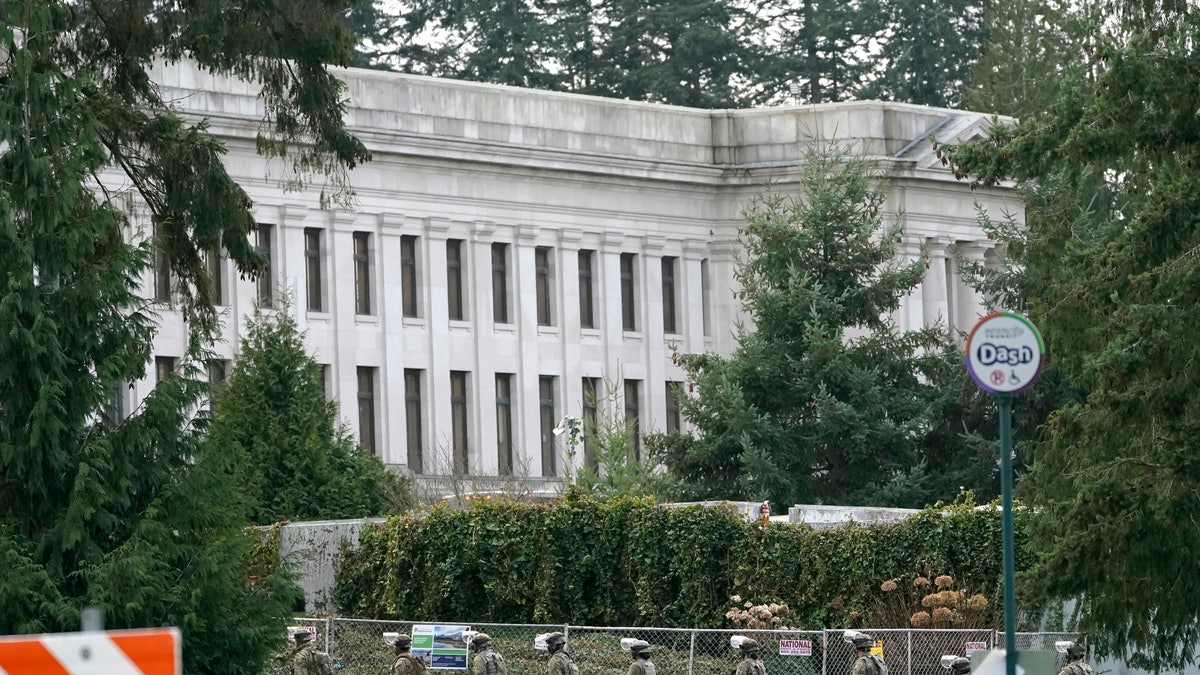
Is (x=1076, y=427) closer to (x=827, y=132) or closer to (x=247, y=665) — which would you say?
(x=247, y=665)

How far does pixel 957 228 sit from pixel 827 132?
4.54 m

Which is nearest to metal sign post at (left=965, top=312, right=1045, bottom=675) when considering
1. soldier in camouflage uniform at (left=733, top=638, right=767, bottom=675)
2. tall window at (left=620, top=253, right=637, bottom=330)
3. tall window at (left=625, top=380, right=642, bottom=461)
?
soldier in camouflage uniform at (left=733, top=638, right=767, bottom=675)

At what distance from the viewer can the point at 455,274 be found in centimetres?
7000

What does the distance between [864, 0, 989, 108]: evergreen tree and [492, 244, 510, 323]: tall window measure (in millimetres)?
21723

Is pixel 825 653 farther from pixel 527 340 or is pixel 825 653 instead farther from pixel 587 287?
pixel 587 287

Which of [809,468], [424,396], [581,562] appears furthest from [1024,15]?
[581,562]

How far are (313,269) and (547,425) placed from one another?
7.48 m

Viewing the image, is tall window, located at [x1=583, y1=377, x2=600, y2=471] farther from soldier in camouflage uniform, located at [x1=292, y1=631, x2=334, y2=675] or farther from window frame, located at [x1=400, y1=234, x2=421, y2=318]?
soldier in camouflage uniform, located at [x1=292, y1=631, x2=334, y2=675]

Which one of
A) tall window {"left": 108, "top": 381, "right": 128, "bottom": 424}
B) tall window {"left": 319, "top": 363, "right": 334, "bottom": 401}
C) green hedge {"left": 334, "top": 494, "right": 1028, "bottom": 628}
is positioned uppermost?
tall window {"left": 319, "top": 363, "right": 334, "bottom": 401}

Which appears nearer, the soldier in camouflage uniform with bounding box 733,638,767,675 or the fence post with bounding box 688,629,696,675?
the soldier in camouflage uniform with bounding box 733,638,767,675

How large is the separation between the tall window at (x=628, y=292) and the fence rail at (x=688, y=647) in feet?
117

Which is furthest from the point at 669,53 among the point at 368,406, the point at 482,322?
the point at 368,406

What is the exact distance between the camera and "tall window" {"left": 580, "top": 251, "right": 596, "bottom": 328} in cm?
7244

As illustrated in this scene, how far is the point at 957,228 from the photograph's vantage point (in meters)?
74.6
